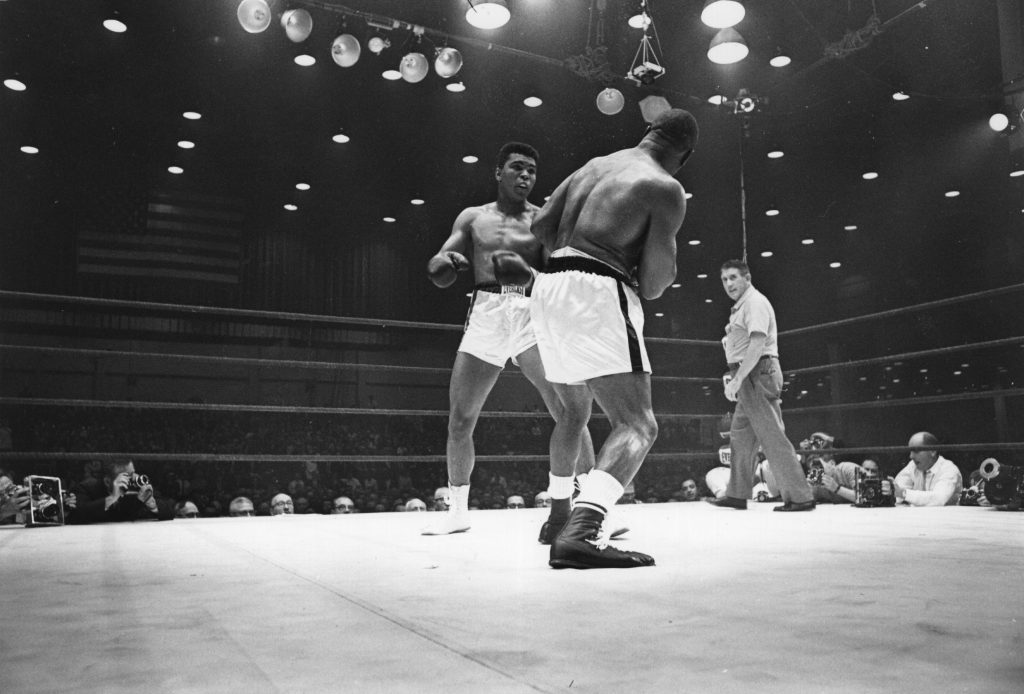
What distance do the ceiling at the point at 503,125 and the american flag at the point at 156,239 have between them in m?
0.20

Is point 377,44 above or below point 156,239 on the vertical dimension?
above

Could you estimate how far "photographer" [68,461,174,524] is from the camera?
3.73 m

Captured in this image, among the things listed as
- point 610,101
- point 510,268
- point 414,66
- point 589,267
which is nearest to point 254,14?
point 414,66

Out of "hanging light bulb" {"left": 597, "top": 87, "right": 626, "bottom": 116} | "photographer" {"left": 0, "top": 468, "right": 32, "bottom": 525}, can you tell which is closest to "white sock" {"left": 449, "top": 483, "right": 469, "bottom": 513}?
"photographer" {"left": 0, "top": 468, "right": 32, "bottom": 525}

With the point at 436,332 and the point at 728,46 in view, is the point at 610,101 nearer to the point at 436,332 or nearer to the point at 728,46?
the point at 728,46

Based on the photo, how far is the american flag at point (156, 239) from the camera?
7.52m

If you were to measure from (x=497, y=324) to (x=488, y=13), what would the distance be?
2401 millimetres

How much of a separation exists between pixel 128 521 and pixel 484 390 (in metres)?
2.02

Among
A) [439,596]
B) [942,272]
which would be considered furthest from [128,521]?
[942,272]

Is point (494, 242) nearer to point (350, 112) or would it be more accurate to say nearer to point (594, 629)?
point (594, 629)

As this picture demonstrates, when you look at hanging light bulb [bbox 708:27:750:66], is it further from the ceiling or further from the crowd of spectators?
the crowd of spectators

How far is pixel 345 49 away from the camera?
5.20 metres

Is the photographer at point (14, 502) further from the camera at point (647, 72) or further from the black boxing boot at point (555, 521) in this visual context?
the camera at point (647, 72)

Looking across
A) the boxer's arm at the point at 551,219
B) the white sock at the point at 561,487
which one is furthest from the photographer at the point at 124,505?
the boxer's arm at the point at 551,219
